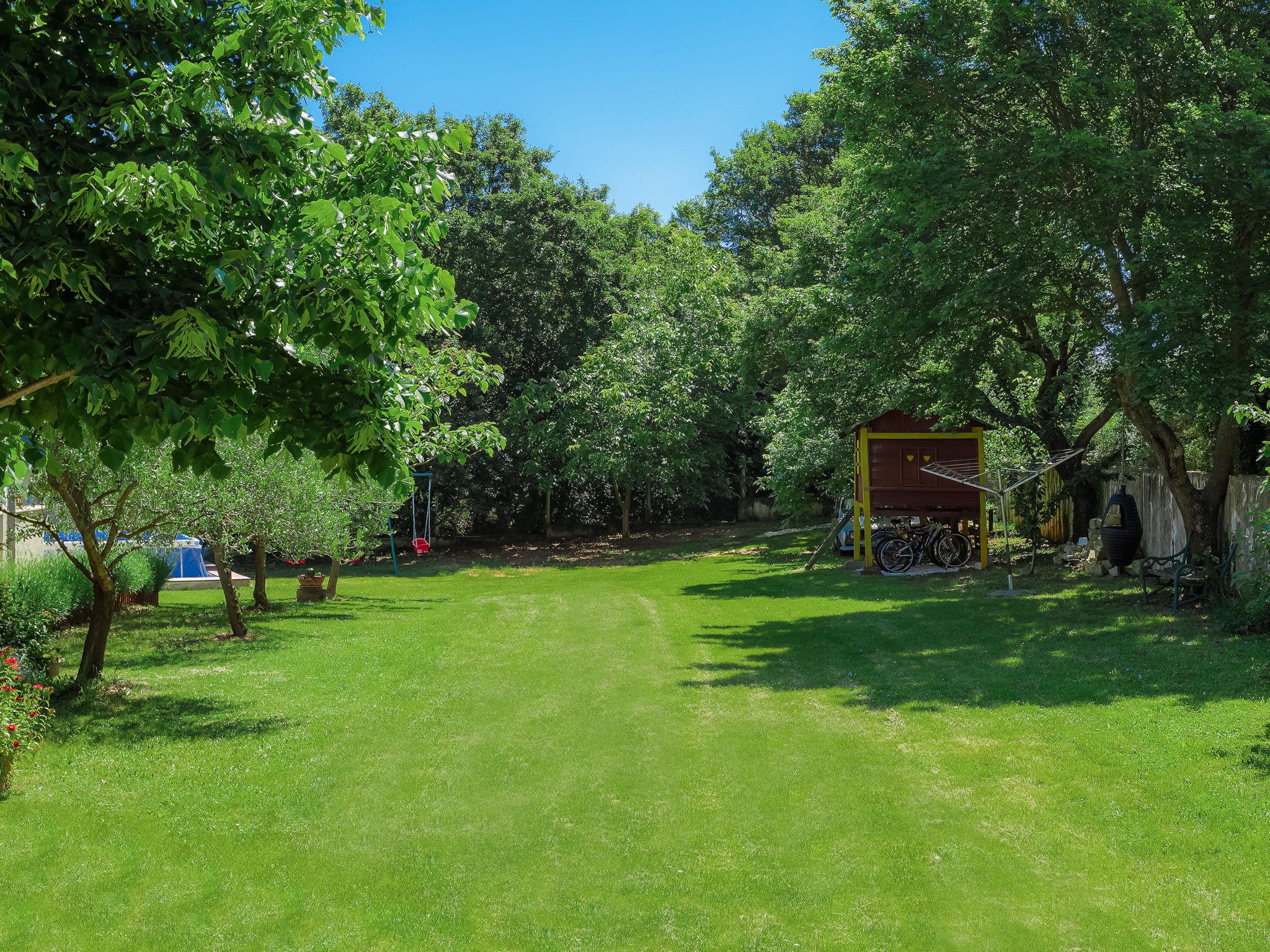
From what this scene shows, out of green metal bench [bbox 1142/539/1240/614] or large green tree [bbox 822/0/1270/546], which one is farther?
green metal bench [bbox 1142/539/1240/614]

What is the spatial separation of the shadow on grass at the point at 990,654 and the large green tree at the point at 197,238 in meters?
6.84

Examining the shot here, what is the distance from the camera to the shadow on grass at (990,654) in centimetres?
977

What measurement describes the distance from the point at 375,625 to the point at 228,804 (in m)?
8.87

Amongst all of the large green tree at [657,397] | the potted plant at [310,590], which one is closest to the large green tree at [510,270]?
the large green tree at [657,397]

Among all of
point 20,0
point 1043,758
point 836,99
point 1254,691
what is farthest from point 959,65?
point 20,0

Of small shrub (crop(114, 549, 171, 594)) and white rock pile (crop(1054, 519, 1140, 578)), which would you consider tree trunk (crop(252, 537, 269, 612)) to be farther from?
white rock pile (crop(1054, 519, 1140, 578))

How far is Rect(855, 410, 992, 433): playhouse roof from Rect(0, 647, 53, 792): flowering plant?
16.8 meters

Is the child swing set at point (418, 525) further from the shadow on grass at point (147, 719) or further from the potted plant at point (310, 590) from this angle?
the shadow on grass at point (147, 719)

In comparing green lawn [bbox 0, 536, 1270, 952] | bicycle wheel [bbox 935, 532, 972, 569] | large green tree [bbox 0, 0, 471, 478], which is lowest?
green lawn [bbox 0, 536, 1270, 952]

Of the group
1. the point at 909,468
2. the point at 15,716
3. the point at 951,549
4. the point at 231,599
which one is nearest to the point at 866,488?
the point at 909,468

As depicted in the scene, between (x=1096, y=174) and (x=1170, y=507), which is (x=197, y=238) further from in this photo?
(x=1170, y=507)

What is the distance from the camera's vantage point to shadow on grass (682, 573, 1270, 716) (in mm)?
9773

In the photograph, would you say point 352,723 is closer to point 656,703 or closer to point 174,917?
point 656,703

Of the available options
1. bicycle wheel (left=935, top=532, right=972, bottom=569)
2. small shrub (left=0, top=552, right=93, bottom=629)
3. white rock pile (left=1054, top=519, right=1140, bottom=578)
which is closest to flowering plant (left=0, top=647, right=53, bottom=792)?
small shrub (left=0, top=552, right=93, bottom=629)
